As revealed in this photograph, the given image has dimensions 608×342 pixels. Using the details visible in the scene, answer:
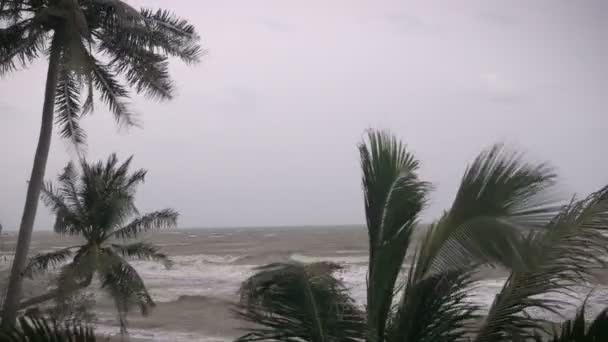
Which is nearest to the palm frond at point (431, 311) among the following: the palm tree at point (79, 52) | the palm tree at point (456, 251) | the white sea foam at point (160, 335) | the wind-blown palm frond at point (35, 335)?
the palm tree at point (456, 251)

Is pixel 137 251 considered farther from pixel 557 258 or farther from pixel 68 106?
pixel 557 258

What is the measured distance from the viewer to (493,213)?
3.38 metres

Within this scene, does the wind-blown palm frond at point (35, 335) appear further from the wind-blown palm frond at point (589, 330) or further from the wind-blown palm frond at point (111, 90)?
the wind-blown palm frond at point (111, 90)

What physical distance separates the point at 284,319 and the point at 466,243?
52.2 inches

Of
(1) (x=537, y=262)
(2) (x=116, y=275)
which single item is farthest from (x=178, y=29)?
(1) (x=537, y=262)

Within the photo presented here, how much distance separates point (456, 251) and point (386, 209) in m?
0.62

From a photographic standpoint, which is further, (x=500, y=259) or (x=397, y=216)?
(x=397, y=216)

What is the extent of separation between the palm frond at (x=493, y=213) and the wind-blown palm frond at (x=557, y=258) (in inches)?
8.4

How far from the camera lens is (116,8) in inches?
403

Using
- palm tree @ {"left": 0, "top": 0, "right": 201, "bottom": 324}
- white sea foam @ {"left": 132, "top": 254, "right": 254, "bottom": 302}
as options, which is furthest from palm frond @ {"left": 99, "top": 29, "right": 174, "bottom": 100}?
white sea foam @ {"left": 132, "top": 254, "right": 254, "bottom": 302}

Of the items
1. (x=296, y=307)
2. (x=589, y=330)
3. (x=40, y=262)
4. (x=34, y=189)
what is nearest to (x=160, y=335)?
(x=40, y=262)

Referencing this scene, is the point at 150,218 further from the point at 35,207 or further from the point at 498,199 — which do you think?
the point at 498,199

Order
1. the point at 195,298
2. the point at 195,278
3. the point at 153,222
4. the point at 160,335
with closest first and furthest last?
the point at 153,222
the point at 160,335
the point at 195,298
the point at 195,278

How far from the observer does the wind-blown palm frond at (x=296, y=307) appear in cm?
368
